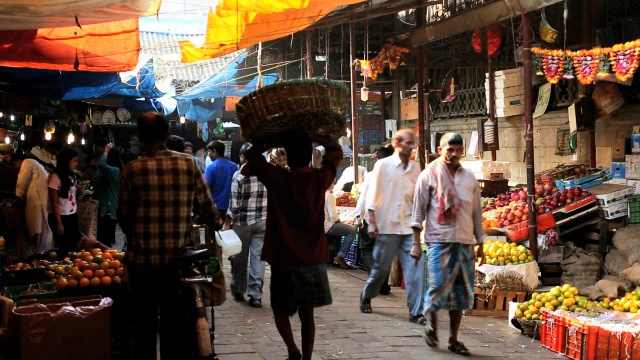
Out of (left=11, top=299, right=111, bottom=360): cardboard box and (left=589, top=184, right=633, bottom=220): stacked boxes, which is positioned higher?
(left=589, top=184, right=633, bottom=220): stacked boxes

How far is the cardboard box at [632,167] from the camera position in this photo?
12011mm

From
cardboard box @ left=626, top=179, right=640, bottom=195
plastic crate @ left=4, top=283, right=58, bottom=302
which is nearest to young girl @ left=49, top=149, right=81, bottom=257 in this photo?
plastic crate @ left=4, top=283, right=58, bottom=302

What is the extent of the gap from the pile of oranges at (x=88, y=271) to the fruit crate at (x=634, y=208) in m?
7.70

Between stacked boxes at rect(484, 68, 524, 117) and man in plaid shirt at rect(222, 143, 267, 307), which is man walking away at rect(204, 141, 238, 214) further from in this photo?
stacked boxes at rect(484, 68, 524, 117)

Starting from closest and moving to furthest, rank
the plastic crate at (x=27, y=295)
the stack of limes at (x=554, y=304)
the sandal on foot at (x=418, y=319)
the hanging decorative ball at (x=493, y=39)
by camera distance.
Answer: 1. the plastic crate at (x=27, y=295)
2. the stack of limes at (x=554, y=304)
3. the sandal on foot at (x=418, y=319)
4. the hanging decorative ball at (x=493, y=39)

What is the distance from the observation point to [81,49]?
36.1ft

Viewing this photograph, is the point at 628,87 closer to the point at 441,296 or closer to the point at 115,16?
the point at 441,296

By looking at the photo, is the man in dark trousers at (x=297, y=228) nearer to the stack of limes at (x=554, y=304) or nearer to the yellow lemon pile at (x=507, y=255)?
the stack of limes at (x=554, y=304)

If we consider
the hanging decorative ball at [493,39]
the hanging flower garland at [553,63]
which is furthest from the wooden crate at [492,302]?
the hanging decorative ball at [493,39]

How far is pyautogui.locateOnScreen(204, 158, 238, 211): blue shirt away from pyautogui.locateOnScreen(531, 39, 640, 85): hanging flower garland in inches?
178

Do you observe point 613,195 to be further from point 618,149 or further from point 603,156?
point 603,156

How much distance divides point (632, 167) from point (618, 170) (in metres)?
0.33

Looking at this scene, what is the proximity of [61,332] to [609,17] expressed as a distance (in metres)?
10.8

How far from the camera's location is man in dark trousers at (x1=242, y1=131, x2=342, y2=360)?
5.66 metres
